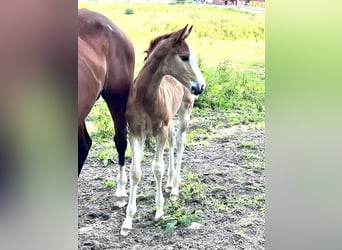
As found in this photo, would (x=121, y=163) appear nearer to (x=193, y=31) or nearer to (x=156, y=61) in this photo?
(x=156, y=61)

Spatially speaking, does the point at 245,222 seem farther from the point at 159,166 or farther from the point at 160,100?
the point at 160,100

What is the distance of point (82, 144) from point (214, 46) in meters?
0.68

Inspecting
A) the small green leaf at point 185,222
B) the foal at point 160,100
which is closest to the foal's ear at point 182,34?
the foal at point 160,100

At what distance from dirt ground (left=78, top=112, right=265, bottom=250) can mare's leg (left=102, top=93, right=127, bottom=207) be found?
3 cm

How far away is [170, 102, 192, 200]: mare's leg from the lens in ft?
6.98

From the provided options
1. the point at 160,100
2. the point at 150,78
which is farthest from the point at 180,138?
the point at 150,78

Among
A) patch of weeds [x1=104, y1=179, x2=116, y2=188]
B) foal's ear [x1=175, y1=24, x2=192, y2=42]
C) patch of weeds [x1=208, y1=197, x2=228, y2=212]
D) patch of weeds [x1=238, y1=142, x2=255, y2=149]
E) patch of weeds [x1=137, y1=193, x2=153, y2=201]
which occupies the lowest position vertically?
patch of weeds [x1=208, y1=197, x2=228, y2=212]

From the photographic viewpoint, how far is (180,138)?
215 centimetres

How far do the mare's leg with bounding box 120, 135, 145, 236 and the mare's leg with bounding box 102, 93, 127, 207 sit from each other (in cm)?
3

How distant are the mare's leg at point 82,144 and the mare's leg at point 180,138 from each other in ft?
1.24

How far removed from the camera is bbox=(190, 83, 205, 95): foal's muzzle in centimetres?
208

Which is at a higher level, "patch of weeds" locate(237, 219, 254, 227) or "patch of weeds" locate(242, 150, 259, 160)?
"patch of weeds" locate(242, 150, 259, 160)

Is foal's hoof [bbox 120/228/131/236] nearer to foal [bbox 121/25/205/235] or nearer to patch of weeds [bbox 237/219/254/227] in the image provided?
foal [bbox 121/25/205/235]

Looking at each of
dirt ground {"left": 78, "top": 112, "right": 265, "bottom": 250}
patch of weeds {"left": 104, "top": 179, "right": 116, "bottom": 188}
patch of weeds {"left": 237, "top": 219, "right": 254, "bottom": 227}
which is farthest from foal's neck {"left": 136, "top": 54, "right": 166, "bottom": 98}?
patch of weeds {"left": 237, "top": 219, "right": 254, "bottom": 227}
